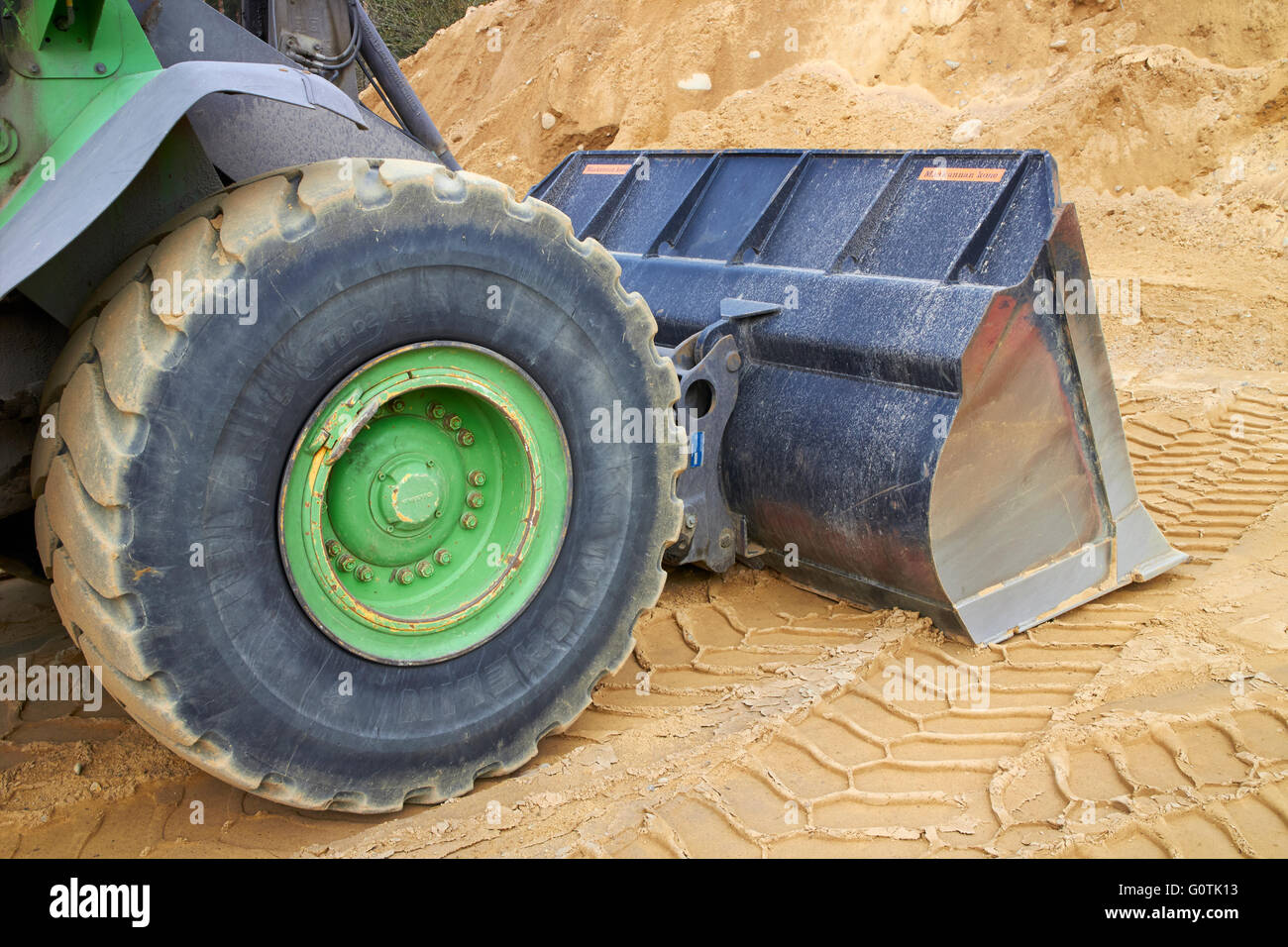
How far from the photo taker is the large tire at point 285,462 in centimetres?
218

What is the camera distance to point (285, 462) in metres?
2.35

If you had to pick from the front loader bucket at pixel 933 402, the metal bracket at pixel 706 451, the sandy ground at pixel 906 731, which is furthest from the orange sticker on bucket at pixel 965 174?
the sandy ground at pixel 906 731

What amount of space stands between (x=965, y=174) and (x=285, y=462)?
2.61 meters

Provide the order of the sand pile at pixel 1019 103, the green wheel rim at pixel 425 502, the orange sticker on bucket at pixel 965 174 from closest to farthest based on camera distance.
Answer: the green wheel rim at pixel 425 502, the orange sticker on bucket at pixel 965 174, the sand pile at pixel 1019 103

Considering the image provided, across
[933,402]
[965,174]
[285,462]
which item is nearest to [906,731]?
[933,402]

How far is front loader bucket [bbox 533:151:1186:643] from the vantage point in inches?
135

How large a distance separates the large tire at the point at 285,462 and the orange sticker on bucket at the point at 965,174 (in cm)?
164

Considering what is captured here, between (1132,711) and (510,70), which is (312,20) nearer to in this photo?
(1132,711)

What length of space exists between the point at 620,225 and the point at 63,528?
10.5ft

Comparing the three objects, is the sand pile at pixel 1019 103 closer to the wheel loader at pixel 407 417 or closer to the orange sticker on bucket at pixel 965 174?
the orange sticker on bucket at pixel 965 174

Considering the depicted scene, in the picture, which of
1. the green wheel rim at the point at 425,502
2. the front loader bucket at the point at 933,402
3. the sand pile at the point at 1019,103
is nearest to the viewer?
the green wheel rim at the point at 425,502

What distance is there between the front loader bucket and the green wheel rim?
1.21 meters

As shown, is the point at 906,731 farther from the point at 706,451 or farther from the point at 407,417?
the point at 407,417

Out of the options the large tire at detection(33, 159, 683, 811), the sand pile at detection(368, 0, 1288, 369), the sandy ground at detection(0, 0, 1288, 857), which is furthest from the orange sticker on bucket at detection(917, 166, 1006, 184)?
the sand pile at detection(368, 0, 1288, 369)
